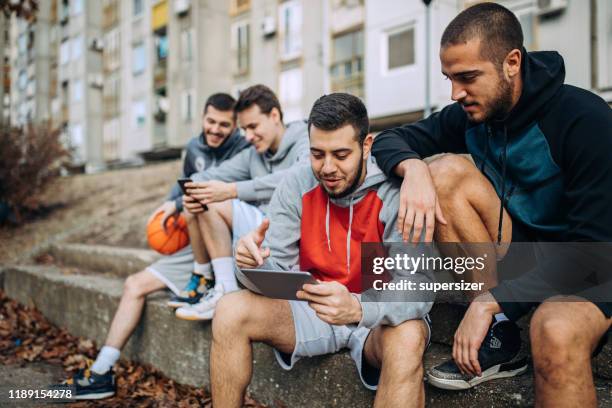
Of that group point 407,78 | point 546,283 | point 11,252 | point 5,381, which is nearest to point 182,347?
point 5,381

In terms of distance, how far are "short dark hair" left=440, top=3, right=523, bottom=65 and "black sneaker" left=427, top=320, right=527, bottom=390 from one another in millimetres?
1137

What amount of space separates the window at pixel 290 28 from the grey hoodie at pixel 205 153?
52.2 feet

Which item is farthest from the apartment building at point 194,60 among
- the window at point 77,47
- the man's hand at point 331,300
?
the man's hand at point 331,300

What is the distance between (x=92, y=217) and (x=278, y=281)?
703 cm

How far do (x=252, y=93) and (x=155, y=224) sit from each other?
129cm

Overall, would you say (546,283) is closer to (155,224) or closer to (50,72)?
(155,224)

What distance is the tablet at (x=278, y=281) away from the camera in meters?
2.14

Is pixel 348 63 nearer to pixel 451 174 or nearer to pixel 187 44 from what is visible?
pixel 187 44

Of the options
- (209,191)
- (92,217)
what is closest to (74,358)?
(209,191)

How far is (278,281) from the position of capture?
7.36 ft

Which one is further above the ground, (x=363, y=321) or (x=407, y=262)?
(x=407, y=262)

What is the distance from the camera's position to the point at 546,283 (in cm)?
215

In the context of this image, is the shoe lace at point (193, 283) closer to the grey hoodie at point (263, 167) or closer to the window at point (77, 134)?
the grey hoodie at point (263, 167)

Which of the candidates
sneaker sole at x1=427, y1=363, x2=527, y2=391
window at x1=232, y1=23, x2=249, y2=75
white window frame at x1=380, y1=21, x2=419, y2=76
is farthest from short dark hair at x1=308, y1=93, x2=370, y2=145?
window at x1=232, y1=23, x2=249, y2=75
